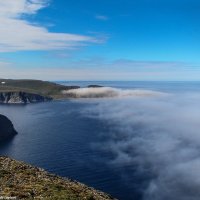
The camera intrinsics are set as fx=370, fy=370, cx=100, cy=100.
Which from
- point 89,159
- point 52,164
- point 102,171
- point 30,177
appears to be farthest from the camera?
point 89,159

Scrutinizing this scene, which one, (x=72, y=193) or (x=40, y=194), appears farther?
(x=72, y=193)

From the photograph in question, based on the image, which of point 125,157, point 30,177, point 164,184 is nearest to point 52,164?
point 125,157

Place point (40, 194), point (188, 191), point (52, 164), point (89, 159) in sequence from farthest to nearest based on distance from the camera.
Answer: point (89, 159)
point (52, 164)
point (188, 191)
point (40, 194)

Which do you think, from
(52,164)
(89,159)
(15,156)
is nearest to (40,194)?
(52,164)

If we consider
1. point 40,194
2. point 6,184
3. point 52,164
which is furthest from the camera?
point 52,164

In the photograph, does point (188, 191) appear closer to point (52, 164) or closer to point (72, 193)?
point (52, 164)

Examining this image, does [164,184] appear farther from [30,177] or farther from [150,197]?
[30,177]

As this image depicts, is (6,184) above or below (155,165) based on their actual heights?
above
